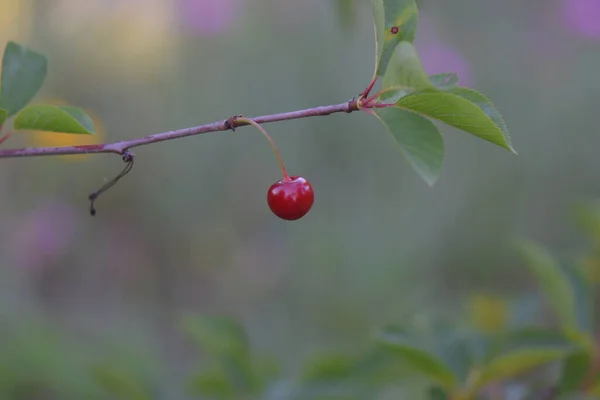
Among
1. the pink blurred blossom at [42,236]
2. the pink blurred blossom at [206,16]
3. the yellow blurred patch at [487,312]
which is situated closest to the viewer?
the yellow blurred patch at [487,312]

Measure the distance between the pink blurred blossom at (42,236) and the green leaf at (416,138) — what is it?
2.45 meters

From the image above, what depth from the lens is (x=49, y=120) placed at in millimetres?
675

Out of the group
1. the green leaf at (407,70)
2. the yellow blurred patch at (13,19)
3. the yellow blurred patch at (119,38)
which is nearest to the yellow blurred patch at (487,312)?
the green leaf at (407,70)

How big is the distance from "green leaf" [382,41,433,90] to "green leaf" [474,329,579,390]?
550 millimetres

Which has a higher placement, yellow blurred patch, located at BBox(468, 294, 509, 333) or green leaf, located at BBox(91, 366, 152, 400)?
yellow blurred patch, located at BBox(468, 294, 509, 333)

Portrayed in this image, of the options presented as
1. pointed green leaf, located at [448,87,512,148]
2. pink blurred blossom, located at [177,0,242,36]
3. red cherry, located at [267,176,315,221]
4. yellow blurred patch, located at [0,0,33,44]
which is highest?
pink blurred blossom, located at [177,0,242,36]

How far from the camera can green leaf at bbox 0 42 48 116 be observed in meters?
0.76

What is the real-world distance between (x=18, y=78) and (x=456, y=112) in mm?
497

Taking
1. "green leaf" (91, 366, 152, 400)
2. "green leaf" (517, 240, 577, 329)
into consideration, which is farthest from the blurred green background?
"green leaf" (517, 240, 577, 329)

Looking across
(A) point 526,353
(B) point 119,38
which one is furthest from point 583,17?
(A) point 526,353

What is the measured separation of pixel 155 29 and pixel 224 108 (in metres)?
0.52

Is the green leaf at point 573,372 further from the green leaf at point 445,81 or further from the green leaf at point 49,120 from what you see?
the green leaf at point 49,120

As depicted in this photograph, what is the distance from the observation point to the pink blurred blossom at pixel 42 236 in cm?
278

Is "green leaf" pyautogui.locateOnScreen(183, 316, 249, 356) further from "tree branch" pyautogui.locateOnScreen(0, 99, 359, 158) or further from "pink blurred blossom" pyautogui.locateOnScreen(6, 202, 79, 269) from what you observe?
"pink blurred blossom" pyautogui.locateOnScreen(6, 202, 79, 269)
